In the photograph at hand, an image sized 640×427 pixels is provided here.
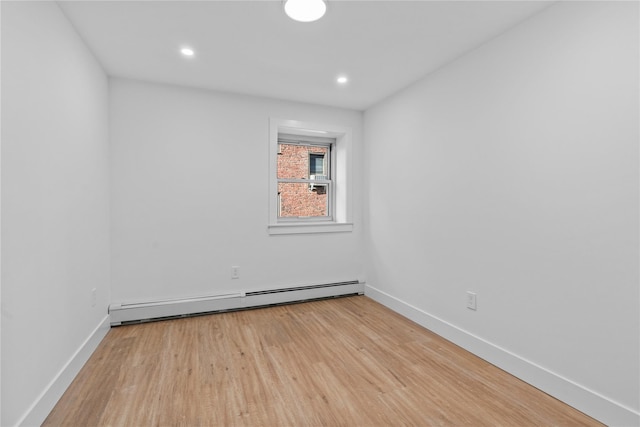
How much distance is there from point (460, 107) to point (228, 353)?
106 inches

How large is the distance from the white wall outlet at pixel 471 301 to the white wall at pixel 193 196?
5.82ft

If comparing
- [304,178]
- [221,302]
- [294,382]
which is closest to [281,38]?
[304,178]

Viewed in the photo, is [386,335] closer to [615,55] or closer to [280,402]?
[280,402]

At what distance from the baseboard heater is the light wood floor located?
14cm

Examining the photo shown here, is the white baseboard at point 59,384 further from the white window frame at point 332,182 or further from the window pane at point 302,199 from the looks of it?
the window pane at point 302,199

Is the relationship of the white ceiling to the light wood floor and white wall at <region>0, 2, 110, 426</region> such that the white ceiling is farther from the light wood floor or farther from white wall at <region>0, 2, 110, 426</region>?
the light wood floor

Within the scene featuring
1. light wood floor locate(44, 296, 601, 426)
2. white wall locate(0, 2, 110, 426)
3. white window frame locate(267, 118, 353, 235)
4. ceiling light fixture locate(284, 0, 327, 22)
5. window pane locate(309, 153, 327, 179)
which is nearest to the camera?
white wall locate(0, 2, 110, 426)

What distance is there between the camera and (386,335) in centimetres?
261

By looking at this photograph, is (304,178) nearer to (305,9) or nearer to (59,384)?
(305,9)

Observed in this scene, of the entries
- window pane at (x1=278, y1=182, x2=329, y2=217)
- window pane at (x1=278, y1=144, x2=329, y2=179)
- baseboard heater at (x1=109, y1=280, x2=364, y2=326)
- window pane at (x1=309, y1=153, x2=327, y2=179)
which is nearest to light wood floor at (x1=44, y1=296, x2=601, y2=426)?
baseboard heater at (x1=109, y1=280, x2=364, y2=326)

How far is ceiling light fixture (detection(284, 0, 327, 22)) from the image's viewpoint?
1.78 meters

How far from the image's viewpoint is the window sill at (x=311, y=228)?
343 cm

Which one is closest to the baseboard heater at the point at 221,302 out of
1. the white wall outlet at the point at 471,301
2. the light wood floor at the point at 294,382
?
the light wood floor at the point at 294,382

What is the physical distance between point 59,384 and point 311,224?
250 centimetres
